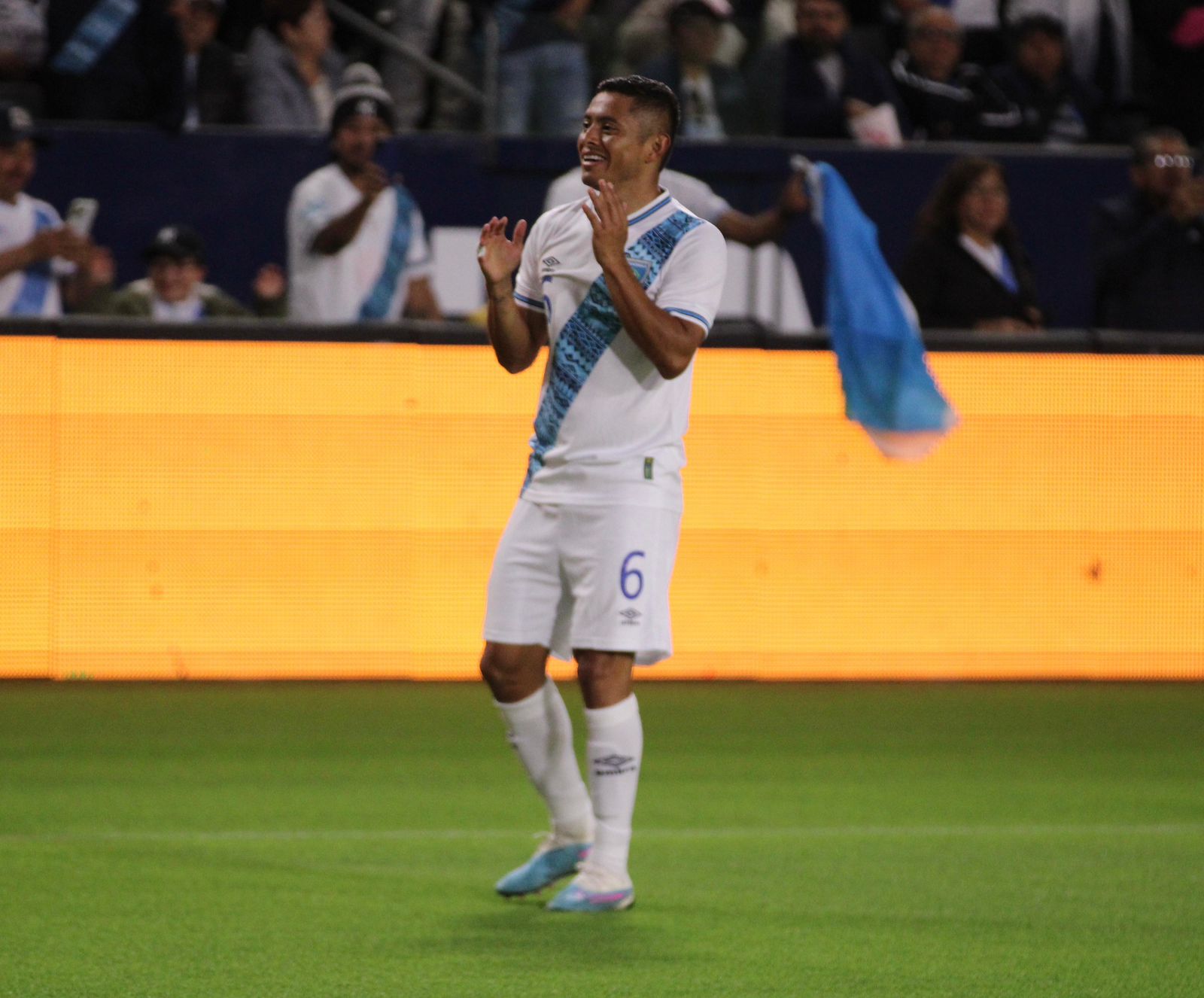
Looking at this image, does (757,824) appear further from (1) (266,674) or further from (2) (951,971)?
(1) (266,674)

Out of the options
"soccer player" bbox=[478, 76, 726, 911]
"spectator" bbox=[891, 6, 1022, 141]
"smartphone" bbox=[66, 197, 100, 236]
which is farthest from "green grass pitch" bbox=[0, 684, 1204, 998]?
"spectator" bbox=[891, 6, 1022, 141]

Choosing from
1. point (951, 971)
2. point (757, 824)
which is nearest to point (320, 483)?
point (757, 824)

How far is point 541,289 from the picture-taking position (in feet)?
18.0

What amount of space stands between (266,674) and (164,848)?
318 cm

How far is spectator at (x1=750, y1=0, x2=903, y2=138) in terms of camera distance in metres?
12.1

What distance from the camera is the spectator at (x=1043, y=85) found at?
12875mm

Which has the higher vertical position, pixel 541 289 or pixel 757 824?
pixel 541 289

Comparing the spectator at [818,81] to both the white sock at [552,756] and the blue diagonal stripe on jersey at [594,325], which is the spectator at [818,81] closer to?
the blue diagonal stripe on jersey at [594,325]

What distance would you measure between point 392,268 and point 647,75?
2.12 m

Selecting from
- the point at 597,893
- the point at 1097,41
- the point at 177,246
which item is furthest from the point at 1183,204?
the point at 597,893

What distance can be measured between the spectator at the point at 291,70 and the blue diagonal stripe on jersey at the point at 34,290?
2.21 meters

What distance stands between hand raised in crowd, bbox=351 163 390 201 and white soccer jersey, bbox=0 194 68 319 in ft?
4.74

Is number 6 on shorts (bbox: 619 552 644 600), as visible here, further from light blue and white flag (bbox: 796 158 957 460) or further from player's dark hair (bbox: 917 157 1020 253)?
player's dark hair (bbox: 917 157 1020 253)

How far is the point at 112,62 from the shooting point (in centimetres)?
1186
